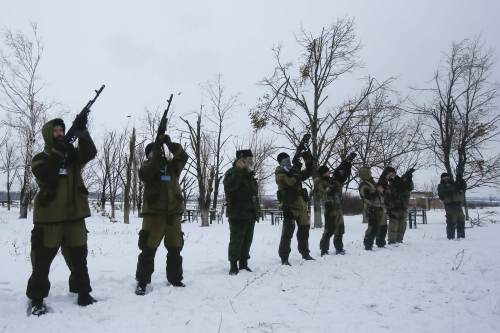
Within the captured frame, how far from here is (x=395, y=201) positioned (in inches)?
403

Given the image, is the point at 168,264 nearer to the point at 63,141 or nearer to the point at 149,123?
the point at 63,141

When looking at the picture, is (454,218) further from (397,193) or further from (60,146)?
(60,146)

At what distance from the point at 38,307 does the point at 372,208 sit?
23.8ft

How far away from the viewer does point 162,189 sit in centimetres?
484

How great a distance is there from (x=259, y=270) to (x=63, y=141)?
3.57 m

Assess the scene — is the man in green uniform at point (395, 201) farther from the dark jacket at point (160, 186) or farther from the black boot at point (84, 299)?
the black boot at point (84, 299)

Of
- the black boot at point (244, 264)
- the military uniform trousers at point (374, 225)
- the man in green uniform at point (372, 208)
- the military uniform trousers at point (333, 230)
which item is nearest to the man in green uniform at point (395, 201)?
the man in green uniform at point (372, 208)

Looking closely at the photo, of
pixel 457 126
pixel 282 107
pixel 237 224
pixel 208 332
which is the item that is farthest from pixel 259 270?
pixel 457 126

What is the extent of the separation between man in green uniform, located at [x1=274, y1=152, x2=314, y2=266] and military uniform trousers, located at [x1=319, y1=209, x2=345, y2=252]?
109 centimetres

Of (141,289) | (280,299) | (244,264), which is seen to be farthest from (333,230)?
(141,289)

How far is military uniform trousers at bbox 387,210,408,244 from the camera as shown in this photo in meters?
9.98

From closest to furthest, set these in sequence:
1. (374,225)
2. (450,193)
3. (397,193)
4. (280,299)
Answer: (280,299) → (374,225) → (397,193) → (450,193)

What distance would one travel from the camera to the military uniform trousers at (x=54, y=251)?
12.3 feet

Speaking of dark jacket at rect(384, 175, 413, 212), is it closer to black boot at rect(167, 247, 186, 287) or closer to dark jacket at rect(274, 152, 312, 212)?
dark jacket at rect(274, 152, 312, 212)
